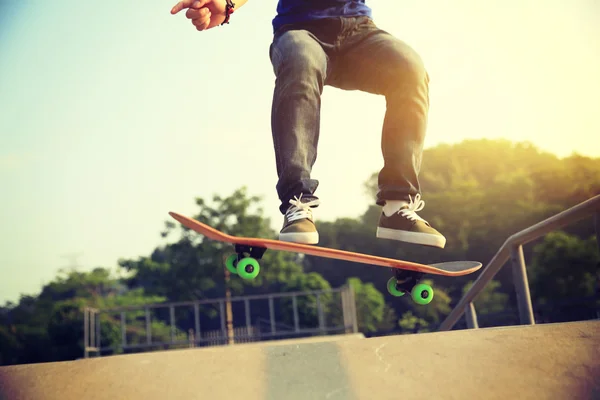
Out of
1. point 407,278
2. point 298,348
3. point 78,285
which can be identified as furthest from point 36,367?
point 78,285

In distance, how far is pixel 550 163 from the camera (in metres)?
41.1

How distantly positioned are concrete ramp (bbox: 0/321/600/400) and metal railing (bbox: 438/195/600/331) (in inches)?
32.2

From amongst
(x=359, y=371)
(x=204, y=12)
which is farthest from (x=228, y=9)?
(x=359, y=371)

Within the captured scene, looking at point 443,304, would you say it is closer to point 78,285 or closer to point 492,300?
point 492,300

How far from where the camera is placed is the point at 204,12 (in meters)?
2.20

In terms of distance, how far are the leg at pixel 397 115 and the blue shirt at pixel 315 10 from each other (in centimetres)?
8

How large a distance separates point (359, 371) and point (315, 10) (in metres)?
1.68

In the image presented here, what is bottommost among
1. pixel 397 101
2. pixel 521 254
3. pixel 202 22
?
pixel 521 254

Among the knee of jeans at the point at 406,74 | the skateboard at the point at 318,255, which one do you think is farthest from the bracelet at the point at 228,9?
the skateboard at the point at 318,255

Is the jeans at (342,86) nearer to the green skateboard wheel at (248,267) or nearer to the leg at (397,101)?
the leg at (397,101)

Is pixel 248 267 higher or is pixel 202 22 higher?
pixel 202 22

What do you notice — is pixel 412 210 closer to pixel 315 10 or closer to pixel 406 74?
pixel 406 74

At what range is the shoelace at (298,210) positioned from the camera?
2.10m

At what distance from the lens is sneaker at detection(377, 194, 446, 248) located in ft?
7.18
